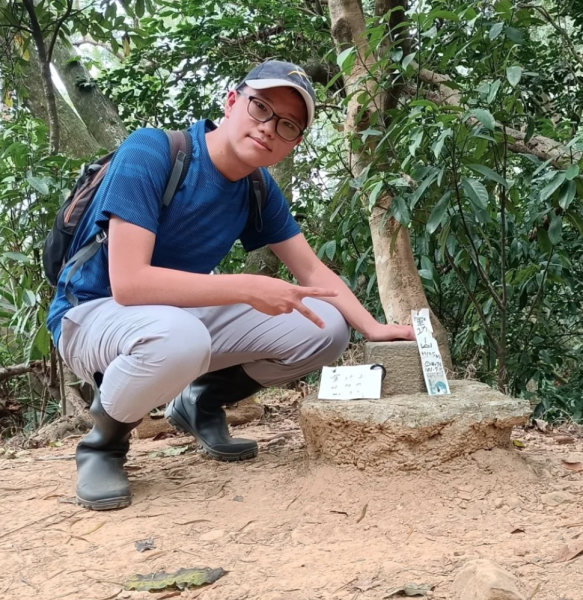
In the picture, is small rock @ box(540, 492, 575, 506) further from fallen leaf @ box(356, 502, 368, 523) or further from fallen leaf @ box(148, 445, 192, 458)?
fallen leaf @ box(148, 445, 192, 458)

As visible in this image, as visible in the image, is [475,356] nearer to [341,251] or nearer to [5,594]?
[341,251]

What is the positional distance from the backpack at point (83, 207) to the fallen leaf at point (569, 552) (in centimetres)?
136

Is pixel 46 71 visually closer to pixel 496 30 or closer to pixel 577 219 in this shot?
pixel 496 30

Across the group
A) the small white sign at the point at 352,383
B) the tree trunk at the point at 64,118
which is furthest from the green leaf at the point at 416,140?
the tree trunk at the point at 64,118

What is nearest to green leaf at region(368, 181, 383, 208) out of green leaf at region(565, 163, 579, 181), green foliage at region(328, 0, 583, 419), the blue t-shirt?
green foliage at region(328, 0, 583, 419)

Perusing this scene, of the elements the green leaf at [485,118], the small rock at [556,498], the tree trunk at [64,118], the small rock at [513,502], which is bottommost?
the small rock at [556,498]

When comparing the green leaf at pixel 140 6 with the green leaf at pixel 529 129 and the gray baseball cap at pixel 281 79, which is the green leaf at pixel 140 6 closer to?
the gray baseball cap at pixel 281 79

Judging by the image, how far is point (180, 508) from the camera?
1.82 metres

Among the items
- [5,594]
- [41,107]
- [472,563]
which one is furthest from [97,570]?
[41,107]

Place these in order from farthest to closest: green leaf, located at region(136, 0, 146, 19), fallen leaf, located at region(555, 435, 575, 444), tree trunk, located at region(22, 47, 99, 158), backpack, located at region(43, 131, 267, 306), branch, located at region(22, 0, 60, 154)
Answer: tree trunk, located at region(22, 47, 99, 158) → green leaf, located at region(136, 0, 146, 19) → branch, located at region(22, 0, 60, 154) → fallen leaf, located at region(555, 435, 575, 444) → backpack, located at region(43, 131, 267, 306)

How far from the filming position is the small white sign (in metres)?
1.96

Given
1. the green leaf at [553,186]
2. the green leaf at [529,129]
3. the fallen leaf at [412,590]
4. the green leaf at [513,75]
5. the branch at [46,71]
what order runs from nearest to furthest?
the fallen leaf at [412,590], the green leaf at [513,75], the green leaf at [553,186], the green leaf at [529,129], the branch at [46,71]

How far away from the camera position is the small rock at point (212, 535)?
161cm

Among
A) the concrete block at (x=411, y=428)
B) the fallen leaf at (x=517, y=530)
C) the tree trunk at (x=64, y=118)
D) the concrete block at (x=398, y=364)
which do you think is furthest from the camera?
the tree trunk at (x=64, y=118)
